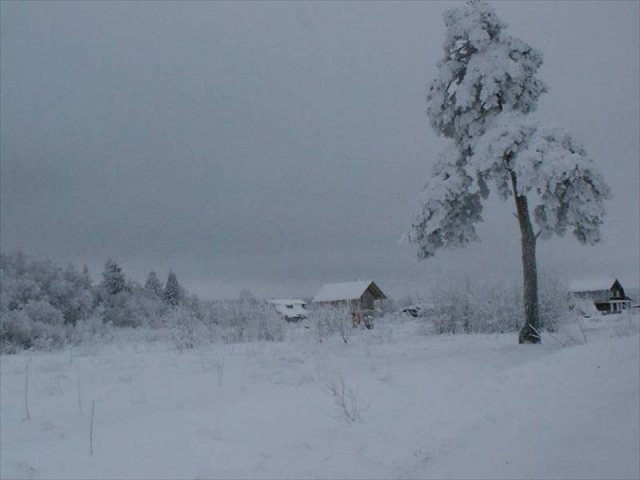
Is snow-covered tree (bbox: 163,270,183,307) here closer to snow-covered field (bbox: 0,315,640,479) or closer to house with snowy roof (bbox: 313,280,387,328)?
house with snowy roof (bbox: 313,280,387,328)

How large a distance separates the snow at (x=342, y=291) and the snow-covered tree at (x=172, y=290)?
24.7m

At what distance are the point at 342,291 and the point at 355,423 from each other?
53145 millimetres

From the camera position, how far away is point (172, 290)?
3073 inches

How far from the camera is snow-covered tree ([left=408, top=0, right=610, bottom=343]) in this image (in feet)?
47.5

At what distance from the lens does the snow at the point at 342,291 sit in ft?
189

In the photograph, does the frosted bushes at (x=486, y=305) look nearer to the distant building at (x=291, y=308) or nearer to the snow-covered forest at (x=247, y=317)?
the snow-covered forest at (x=247, y=317)

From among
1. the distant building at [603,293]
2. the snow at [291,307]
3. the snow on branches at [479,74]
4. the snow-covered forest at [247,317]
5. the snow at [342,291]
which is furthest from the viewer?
the snow at [291,307]

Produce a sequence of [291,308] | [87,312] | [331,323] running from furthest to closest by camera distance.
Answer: [291,308]
[87,312]
[331,323]

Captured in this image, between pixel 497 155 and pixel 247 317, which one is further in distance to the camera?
pixel 247 317

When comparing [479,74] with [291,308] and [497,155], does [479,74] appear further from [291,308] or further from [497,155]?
[291,308]

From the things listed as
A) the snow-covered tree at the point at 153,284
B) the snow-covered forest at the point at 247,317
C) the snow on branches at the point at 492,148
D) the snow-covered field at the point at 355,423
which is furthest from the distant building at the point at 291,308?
the snow-covered field at the point at 355,423

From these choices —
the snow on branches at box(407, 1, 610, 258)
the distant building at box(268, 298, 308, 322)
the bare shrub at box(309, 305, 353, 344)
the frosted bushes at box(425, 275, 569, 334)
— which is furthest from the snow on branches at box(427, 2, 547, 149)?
the distant building at box(268, 298, 308, 322)

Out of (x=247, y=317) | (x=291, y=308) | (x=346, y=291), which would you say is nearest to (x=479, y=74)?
(x=247, y=317)

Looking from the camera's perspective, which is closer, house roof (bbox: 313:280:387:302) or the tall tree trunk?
the tall tree trunk
